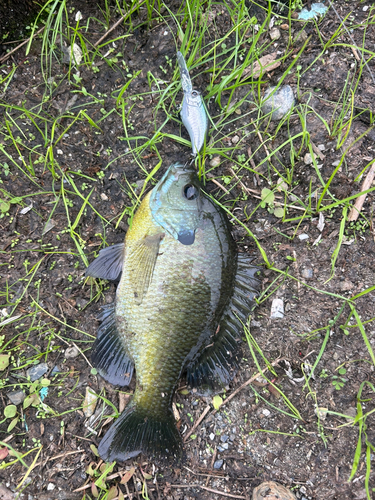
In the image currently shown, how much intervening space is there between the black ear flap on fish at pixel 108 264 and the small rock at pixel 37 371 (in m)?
0.88

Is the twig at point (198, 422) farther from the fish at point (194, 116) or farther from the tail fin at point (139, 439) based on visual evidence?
the fish at point (194, 116)

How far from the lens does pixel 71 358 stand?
8.66 feet

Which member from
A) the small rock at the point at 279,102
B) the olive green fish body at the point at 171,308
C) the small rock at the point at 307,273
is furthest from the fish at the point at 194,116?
the small rock at the point at 307,273

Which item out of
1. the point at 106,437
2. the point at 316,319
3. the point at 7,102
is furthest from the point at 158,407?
the point at 7,102

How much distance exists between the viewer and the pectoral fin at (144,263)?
235 cm

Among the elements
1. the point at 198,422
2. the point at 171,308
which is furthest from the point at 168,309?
the point at 198,422

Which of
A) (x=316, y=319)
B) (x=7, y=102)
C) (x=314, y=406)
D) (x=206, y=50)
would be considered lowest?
(x=314, y=406)

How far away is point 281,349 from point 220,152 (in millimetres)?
1727

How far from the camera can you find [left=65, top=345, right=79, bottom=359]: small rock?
264 centimetres

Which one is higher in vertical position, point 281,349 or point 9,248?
point 9,248

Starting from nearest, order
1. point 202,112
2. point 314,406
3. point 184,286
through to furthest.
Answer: point 184,286 → point 314,406 → point 202,112

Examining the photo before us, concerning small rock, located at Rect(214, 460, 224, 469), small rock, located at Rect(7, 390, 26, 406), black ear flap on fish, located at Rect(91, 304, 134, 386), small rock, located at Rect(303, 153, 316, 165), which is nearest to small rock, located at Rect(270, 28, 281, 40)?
small rock, located at Rect(303, 153, 316, 165)

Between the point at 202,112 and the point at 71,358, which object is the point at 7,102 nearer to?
the point at 202,112

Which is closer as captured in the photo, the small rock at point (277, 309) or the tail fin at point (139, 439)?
the tail fin at point (139, 439)
